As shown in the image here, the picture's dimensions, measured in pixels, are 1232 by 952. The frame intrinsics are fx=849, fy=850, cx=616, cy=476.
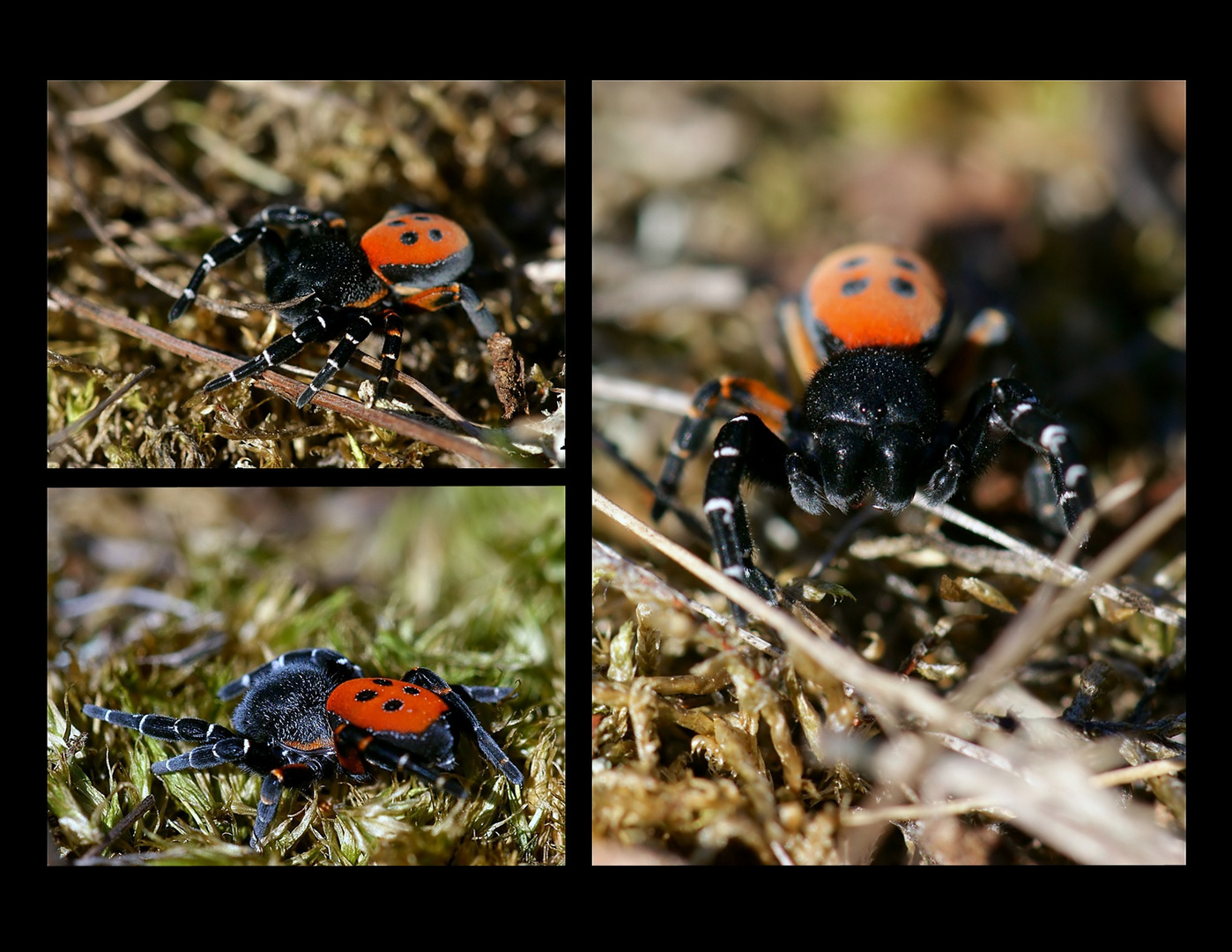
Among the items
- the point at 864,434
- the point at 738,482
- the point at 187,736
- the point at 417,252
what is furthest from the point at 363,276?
the point at 864,434

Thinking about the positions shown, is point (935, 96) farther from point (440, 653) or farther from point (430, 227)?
point (440, 653)

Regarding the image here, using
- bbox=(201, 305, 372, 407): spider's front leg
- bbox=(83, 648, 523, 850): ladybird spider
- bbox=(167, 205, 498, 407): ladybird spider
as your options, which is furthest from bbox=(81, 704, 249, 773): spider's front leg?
bbox=(167, 205, 498, 407): ladybird spider

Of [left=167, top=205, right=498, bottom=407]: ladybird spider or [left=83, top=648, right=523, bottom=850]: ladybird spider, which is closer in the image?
[left=83, top=648, right=523, bottom=850]: ladybird spider

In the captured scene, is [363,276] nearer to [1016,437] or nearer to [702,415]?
[702,415]

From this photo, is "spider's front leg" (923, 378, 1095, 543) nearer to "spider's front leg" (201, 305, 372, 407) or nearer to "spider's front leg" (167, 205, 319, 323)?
"spider's front leg" (201, 305, 372, 407)

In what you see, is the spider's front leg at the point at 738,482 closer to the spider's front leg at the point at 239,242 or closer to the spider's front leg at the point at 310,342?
the spider's front leg at the point at 310,342

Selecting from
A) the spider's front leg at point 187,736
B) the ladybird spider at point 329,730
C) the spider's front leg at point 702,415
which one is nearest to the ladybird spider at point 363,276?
the spider's front leg at point 702,415
